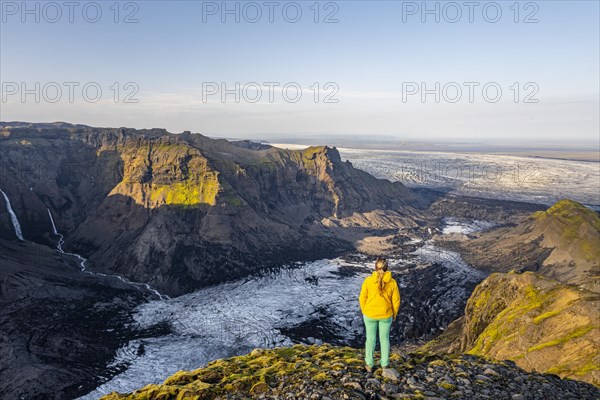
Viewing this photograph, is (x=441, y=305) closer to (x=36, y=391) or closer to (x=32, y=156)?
(x=36, y=391)

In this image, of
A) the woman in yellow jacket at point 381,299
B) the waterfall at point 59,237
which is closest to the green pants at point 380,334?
the woman in yellow jacket at point 381,299

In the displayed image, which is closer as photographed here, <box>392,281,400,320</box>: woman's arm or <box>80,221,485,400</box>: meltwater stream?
<box>392,281,400,320</box>: woman's arm

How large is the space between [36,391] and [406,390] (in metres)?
65.9

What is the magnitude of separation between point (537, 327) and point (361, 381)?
28227 millimetres

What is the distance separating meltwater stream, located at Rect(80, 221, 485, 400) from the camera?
233ft

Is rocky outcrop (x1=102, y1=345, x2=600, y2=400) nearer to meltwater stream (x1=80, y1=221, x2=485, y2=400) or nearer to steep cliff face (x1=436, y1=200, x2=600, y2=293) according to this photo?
meltwater stream (x1=80, y1=221, x2=485, y2=400)

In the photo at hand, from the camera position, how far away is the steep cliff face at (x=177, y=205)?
122 metres

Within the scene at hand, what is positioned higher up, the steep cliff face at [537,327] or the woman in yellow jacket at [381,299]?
the woman in yellow jacket at [381,299]

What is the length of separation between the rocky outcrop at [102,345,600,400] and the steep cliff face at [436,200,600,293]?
84602 millimetres

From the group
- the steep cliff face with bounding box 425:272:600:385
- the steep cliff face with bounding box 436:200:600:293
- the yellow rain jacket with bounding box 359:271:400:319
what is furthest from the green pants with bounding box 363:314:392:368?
the steep cliff face with bounding box 436:200:600:293

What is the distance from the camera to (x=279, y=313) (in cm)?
9119

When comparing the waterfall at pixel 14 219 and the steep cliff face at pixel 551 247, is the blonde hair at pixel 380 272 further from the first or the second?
the waterfall at pixel 14 219

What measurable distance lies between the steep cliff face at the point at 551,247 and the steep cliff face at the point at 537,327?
166 feet

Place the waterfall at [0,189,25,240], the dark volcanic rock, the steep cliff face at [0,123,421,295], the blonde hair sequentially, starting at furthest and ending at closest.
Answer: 1. the waterfall at [0,189,25,240]
2. the steep cliff face at [0,123,421,295]
3. the dark volcanic rock
4. the blonde hair
